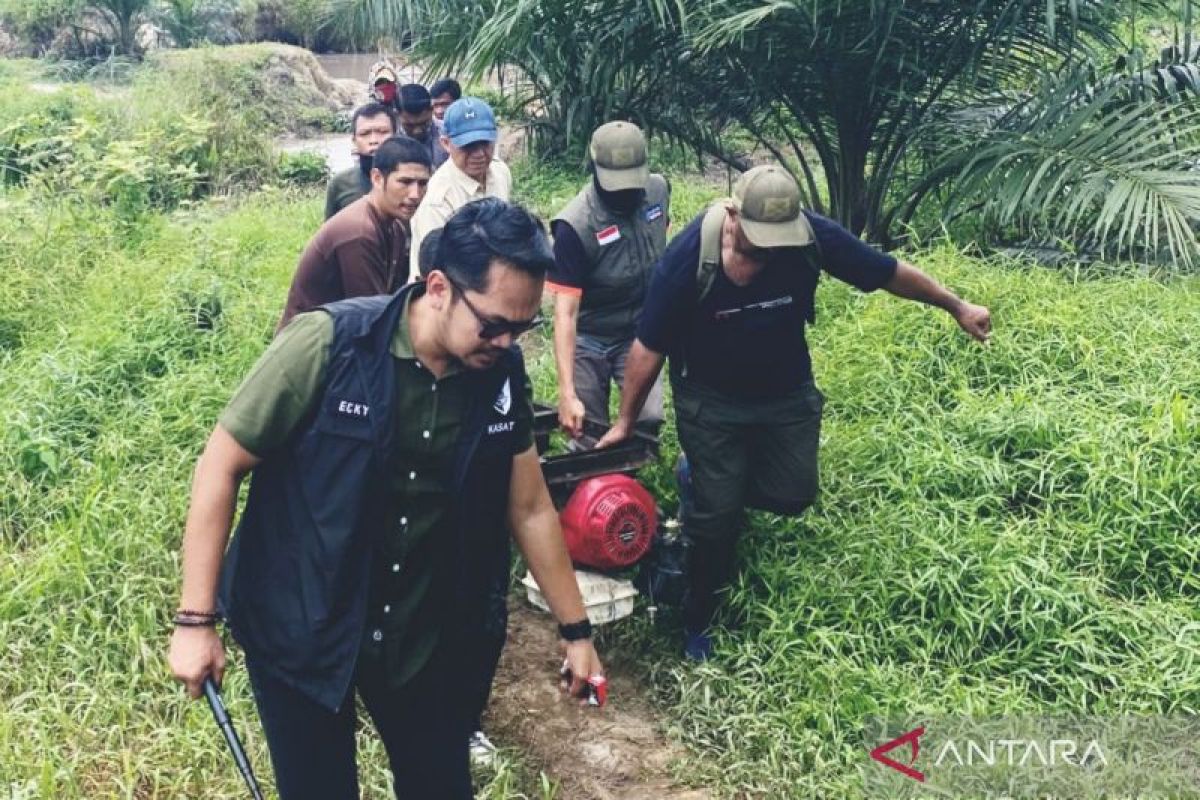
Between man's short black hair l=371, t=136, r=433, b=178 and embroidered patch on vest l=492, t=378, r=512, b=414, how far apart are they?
1914 millimetres

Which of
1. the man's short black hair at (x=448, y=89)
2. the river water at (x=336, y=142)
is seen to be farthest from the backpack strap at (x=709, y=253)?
the river water at (x=336, y=142)

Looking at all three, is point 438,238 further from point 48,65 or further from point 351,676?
point 48,65

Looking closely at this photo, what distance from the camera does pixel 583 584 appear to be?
3.59m

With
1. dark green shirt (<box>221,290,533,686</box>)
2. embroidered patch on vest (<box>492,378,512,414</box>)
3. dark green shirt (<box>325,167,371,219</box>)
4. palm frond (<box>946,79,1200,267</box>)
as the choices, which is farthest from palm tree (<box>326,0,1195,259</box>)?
dark green shirt (<box>221,290,533,686</box>)

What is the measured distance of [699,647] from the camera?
3.80 m

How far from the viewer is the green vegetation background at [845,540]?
10.8 feet

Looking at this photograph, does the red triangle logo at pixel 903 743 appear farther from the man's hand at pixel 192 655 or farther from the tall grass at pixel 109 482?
the man's hand at pixel 192 655

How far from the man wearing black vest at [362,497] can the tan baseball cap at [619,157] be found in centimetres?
188

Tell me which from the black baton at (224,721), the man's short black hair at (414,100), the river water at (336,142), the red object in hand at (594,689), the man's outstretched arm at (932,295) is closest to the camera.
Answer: the black baton at (224,721)

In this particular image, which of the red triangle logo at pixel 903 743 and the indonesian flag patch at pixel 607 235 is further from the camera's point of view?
the indonesian flag patch at pixel 607 235

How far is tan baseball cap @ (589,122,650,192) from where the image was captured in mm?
3988

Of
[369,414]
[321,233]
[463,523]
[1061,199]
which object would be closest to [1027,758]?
[463,523]

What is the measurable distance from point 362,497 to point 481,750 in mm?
1551

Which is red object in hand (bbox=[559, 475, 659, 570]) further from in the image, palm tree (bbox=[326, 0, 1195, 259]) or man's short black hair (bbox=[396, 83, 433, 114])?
man's short black hair (bbox=[396, 83, 433, 114])
